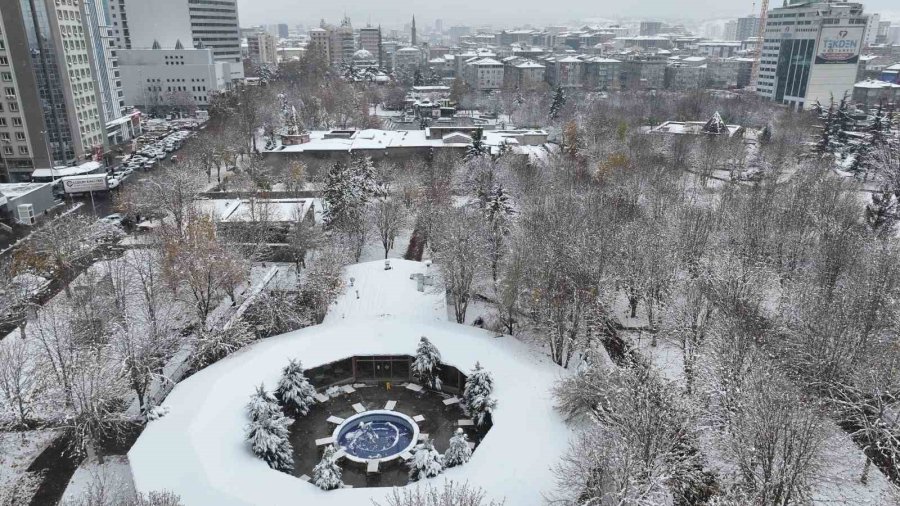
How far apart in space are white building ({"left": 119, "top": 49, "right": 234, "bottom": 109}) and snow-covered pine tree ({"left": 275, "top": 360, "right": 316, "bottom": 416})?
92553mm

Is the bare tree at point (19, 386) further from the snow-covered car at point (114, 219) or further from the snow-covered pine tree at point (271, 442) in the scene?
the snow-covered car at point (114, 219)

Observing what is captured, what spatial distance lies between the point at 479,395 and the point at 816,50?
105528mm

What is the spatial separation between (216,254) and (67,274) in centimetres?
1208

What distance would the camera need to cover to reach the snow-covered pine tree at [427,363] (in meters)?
27.3

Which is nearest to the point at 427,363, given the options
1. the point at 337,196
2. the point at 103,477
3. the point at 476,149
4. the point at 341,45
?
the point at 103,477

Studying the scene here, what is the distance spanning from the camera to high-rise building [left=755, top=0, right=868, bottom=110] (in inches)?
3917

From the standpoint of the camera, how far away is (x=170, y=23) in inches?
4665

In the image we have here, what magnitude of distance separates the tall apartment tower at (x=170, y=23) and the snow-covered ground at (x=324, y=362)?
4105 inches

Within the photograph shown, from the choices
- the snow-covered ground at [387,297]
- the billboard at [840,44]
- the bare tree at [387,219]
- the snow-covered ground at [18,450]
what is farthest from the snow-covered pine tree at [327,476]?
the billboard at [840,44]

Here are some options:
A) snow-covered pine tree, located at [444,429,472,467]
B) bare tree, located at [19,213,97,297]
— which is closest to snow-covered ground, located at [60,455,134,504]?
snow-covered pine tree, located at [444,429,472,467]

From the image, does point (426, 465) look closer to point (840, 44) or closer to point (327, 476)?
point (327, 476)

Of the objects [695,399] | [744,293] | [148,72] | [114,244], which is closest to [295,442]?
[695,399]

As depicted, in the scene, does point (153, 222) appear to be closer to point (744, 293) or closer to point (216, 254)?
point (216, 254)

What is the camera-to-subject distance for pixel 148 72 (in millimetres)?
104938
